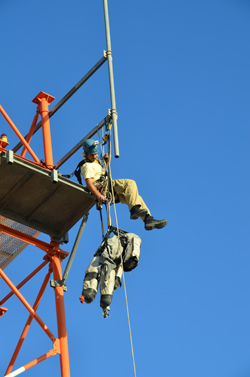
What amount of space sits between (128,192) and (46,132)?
3017 mm

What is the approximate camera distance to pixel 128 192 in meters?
16.2

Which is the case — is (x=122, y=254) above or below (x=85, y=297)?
above

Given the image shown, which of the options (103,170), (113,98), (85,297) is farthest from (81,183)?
(85,297)

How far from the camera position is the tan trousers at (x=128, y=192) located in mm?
15969

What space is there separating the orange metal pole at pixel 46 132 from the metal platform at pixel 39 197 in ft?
3.64

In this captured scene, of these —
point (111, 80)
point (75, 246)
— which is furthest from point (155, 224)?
point (111, 80)

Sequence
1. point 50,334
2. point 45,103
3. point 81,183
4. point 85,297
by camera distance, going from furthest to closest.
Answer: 1. point 45,103
2. point 81,183
3. point 50,334
4. point 85,297

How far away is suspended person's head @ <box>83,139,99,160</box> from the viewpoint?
54.0ft

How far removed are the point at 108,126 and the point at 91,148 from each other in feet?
2.44

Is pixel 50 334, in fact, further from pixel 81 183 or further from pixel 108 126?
pixel 108 126

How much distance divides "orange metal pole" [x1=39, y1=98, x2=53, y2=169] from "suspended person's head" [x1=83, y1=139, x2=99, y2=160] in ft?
3.55

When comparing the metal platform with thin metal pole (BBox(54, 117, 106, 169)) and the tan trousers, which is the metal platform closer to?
the tan trousers

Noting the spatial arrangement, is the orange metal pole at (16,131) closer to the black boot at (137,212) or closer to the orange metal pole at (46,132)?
the orange metal pole at (46,132)

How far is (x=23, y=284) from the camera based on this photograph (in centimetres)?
1762
